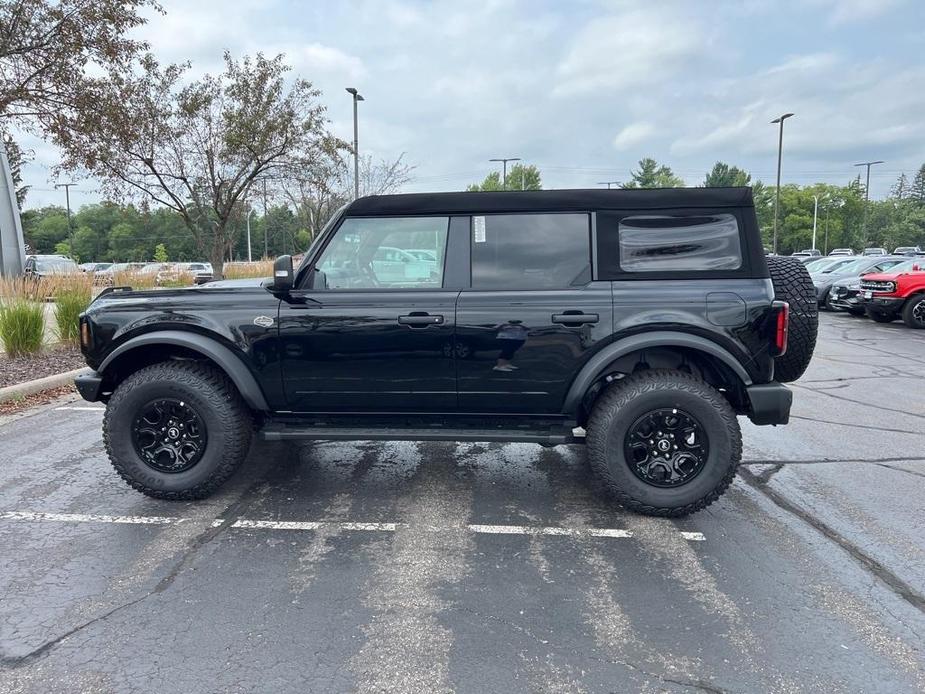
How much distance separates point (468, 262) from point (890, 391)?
6.40 metres

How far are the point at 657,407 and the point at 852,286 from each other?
16272 millimetres

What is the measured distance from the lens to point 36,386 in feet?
22.9

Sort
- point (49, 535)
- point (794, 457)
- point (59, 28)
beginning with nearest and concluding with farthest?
1. point (49, 535)
2. point (794, 457)
3. point (59, 28)

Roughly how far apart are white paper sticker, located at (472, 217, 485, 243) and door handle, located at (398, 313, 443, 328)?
567 mm

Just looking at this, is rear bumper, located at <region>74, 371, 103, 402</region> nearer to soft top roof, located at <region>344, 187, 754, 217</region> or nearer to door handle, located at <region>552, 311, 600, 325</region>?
soft top roof, located at <region>344, 187, 754, 217</region>

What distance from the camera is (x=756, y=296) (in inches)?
140

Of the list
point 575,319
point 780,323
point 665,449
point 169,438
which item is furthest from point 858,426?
point 169,438

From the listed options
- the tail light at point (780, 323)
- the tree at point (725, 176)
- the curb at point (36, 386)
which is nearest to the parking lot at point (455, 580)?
the tail light at point (780, 323)

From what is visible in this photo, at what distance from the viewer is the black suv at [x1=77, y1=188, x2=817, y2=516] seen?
3596mm

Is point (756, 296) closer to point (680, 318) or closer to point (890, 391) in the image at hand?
point (680, 318)

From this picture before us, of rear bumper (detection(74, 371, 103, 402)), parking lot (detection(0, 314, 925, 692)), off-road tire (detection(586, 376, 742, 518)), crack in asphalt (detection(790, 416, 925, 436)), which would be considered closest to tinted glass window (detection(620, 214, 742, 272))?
off-road tire (detection(586, 376, 742, 518))

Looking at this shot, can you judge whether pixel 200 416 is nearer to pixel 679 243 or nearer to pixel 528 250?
pixel 528 250

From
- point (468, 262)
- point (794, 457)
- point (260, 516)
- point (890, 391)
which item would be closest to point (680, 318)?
point (468, 262)

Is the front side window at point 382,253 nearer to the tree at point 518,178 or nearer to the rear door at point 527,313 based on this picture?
the rear door at point 527,313
